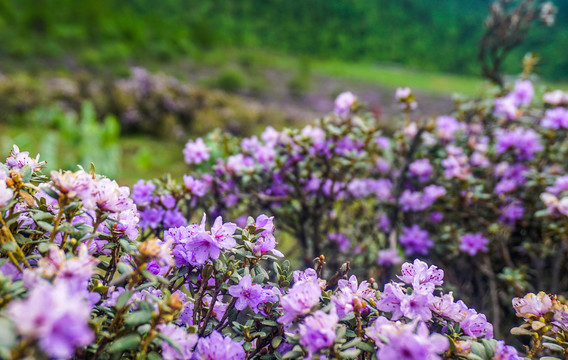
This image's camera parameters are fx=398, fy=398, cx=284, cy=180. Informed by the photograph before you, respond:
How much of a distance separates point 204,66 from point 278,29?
8.08m

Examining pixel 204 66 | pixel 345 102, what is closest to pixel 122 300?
pixel 345 102

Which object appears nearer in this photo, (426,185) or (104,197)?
(104,197)

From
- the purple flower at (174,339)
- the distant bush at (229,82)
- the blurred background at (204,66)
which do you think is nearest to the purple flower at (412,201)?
the blurred background at (204,66)

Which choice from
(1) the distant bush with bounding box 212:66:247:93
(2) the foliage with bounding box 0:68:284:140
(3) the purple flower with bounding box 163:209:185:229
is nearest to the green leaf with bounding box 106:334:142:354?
(3) the purple flower with bounding box 163:209:185:229

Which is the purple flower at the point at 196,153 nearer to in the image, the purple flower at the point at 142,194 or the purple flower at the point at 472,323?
the purple flower at the point at 142,194

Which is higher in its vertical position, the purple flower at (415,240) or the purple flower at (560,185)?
the purple flower at (560,185)

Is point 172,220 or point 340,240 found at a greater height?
point 172,220

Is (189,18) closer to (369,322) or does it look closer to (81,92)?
(81,92)

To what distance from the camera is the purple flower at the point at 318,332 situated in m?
0.61

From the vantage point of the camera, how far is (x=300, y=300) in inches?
26.1

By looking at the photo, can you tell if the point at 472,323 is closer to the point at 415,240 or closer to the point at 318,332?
the point at 318,332

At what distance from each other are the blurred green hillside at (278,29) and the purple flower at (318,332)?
12.8 m

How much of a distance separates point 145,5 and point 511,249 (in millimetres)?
19771

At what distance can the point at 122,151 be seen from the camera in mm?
4598
